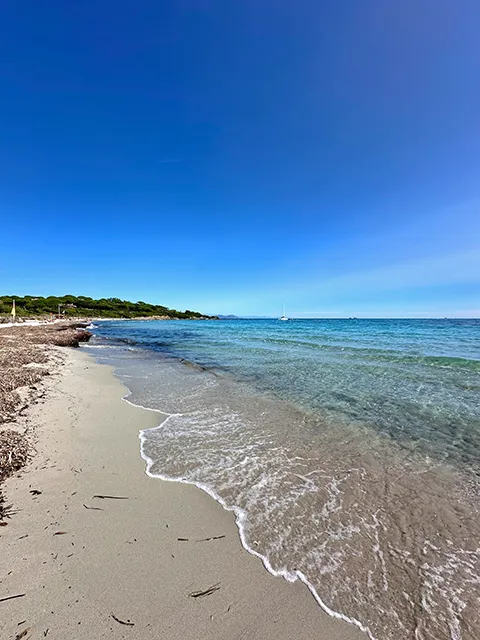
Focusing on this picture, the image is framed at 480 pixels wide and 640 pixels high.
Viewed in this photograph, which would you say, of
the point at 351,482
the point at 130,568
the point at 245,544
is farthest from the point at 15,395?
the point at 351,482

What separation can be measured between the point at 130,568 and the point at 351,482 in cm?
322

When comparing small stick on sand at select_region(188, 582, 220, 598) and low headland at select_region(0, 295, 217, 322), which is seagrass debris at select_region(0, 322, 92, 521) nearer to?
small stick on sand at select_region(188, 582, 220, 598)

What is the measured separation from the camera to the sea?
8.62ft

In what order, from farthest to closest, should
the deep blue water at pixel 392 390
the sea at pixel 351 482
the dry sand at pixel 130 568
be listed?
1. the deep blue water at pixel 392 390
2. the sea at pixel 351 482
3. the dry sand at pixel 130 568

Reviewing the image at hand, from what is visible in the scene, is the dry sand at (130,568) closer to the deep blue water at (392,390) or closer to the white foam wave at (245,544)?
the white foam wave at (245,544)

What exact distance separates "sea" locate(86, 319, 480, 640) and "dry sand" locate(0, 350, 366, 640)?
10.4 inches

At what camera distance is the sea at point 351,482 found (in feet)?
8.62

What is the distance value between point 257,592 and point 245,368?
1196cm

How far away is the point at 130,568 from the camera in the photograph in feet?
8.91

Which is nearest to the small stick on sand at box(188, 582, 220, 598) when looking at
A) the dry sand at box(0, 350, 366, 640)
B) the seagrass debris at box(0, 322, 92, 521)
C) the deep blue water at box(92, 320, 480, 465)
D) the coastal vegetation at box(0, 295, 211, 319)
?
the dry sand at box(0, 350, 366, 640)

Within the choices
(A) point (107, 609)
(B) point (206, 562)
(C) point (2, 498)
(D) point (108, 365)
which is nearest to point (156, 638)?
(A) point (107, 609)

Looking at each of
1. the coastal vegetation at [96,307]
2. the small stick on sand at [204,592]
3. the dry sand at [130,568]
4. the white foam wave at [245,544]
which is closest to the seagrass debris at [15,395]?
the dry sand at [130,568]

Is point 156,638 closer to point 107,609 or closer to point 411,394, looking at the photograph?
point 107,609

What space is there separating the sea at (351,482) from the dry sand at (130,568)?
26 centimetres
